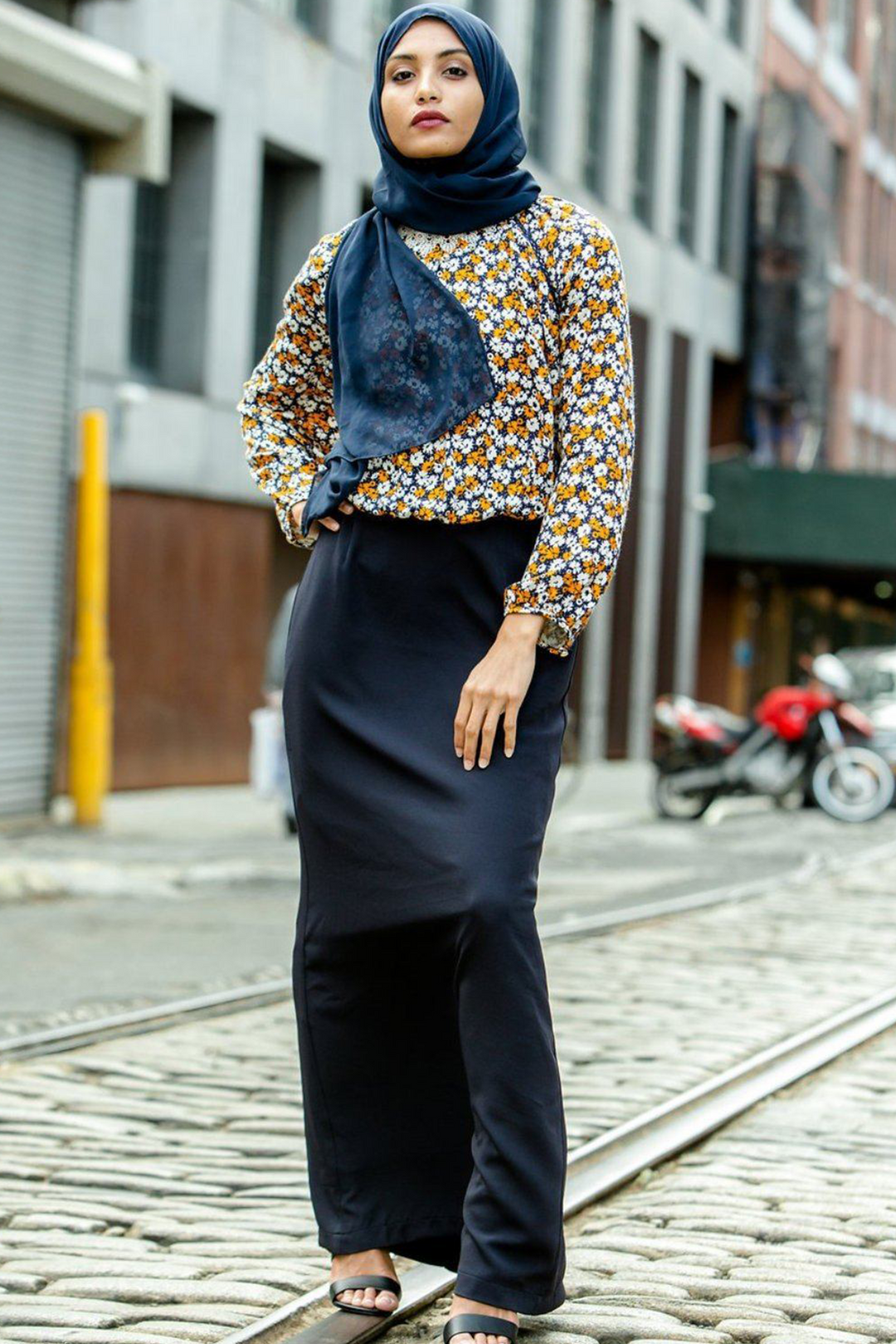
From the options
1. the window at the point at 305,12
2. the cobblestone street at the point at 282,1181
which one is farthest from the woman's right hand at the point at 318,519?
the window at the point at 305,12

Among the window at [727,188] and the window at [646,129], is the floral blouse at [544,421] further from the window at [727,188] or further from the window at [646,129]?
the window at [727,188]

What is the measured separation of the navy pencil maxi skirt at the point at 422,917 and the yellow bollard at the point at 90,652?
11.4 metres

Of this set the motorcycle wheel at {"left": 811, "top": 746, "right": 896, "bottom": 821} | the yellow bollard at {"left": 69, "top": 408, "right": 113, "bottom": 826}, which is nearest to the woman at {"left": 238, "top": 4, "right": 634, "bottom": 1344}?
the yellow bollard at {"left": 69, "top": 408, "right": 113, "bottom": 826}

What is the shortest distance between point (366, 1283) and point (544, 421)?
1.32 m

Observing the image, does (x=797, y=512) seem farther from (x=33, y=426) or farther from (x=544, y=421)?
(x=544, y=421)

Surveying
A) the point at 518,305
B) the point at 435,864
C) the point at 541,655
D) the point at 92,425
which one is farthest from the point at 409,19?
the point at 92,425

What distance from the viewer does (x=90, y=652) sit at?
49.3 ft

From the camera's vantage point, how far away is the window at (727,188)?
109ft

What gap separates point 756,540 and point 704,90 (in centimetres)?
608

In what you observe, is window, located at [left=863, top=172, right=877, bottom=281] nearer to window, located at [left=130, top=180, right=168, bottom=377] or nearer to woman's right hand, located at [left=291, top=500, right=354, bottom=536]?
window, located at [left=130, top=180, right=168, bottom=377]

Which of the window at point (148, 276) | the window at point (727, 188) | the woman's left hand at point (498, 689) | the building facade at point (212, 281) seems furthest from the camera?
the window at point (727, 188)

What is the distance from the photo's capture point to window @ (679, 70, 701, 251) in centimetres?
3150

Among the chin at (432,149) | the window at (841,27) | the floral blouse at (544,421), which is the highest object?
the window at (841,27)

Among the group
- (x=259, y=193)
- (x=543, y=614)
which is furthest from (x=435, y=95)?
(x=259, y=193)
